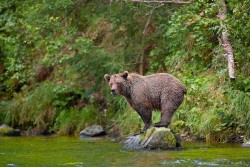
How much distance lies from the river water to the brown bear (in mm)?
A: 943

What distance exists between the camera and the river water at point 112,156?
12.0 m

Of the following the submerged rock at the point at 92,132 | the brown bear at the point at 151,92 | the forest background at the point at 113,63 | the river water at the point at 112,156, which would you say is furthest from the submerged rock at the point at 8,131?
the brown bear at the point at 151,92

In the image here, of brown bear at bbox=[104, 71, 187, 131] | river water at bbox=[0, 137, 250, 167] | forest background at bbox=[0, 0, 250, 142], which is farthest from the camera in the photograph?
forest background at bbox=[0, 0, 250, 142]

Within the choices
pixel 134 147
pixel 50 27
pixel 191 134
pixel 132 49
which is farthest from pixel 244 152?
pixel 50 27

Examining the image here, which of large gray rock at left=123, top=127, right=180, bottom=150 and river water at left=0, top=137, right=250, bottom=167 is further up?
large gray rock at left=123, top=127, right=180, bottom=150

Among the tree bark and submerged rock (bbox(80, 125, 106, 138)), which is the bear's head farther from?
submerged rock (bbox(80, 125, 106, 138))

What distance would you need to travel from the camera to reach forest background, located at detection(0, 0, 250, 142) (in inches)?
660

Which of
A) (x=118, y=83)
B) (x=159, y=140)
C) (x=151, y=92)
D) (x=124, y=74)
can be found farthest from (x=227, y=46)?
(x=159, y=140)

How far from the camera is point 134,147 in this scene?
47.2ft

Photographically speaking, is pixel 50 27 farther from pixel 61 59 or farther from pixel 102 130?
pixel 102 130

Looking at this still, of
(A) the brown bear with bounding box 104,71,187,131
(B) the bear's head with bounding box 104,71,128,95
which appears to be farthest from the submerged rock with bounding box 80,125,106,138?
(B) the bear's head with bounding box 104,71,128,95

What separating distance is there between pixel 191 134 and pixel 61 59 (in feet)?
18.7

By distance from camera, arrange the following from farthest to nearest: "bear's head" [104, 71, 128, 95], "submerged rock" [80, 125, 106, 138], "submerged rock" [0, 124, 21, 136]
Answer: "submerged rock" [0, 124, 21, 136]
"submerged rock" [80, 125, 106, 138]
"bear's head" [104, 71, 128, 95]

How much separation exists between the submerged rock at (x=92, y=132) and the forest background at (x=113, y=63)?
47cm
